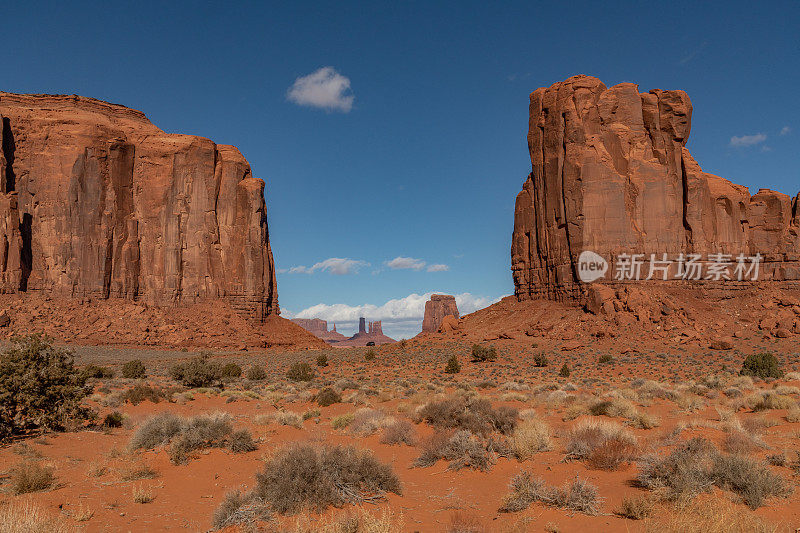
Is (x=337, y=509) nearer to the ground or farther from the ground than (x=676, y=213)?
nearer to the ground

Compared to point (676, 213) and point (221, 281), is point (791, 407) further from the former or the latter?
point (221, 281)

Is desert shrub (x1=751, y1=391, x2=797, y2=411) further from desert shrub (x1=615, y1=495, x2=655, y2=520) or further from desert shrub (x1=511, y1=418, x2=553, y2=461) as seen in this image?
desert shrub (x1=615, y1=495, x2=655, y2=520)

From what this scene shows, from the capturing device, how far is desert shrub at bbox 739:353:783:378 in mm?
22219

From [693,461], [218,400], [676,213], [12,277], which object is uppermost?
[676,213]

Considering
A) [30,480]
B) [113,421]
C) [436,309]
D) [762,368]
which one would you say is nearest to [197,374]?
[113,421]

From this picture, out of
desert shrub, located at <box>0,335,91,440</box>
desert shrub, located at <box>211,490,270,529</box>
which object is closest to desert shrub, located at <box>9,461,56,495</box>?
desert shrub, located at <box>211,490,270,529</box>

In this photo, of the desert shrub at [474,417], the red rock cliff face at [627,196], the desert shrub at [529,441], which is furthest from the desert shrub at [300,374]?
the red rock cliff face at [627,196]

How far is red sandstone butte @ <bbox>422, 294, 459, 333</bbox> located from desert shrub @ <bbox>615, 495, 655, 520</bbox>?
140310 mm

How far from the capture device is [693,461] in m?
6.51

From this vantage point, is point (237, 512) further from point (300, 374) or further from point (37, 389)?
point (300, 374)

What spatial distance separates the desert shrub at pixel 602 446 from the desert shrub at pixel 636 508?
1998 millimetres

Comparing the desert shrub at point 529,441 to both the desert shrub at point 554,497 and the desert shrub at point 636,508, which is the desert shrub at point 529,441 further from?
the desert shrub at point 636,508

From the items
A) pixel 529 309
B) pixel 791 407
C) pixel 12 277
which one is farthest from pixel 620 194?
pixel 12 277

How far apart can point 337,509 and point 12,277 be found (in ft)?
209
